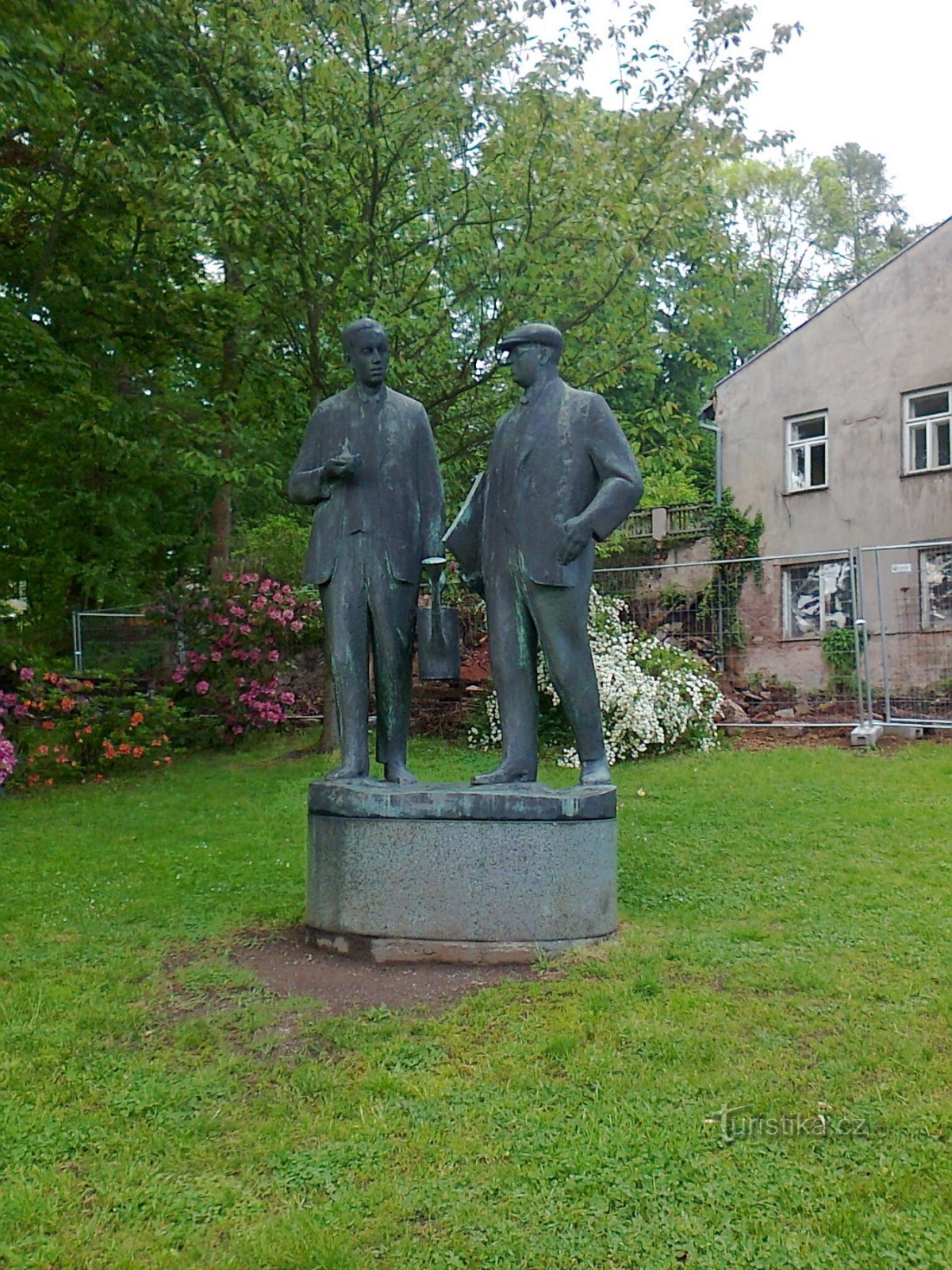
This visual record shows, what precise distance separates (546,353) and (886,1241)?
3.66 meters

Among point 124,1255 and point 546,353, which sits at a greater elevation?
point 546,353

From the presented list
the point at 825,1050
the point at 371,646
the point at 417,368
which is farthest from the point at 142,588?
the point at 825,1050

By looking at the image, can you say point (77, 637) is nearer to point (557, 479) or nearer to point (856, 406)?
point (557, 479)

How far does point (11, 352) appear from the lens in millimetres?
11734

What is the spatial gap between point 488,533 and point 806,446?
1648cm

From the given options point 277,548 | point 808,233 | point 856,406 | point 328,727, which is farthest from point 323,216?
point 808,233

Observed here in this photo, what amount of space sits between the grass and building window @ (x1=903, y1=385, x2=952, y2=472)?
45.8 ft

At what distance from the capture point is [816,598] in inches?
695

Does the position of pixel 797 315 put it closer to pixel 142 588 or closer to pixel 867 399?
pixel 867 399

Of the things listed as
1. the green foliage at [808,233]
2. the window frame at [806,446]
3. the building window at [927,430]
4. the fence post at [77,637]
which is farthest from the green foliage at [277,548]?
the green foliage at [808,233]

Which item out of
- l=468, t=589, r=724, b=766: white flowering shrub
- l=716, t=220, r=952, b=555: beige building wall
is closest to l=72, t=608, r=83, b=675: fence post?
l=468, t=589, r=724, b=766: white flowering shrub

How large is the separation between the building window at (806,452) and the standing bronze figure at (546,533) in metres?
16.0

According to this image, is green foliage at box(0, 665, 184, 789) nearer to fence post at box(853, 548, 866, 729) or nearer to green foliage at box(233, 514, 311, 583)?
green foliage at box(233, 514, 311, 583)

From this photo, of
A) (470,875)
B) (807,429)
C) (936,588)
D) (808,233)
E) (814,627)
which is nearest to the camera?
(470,875)
